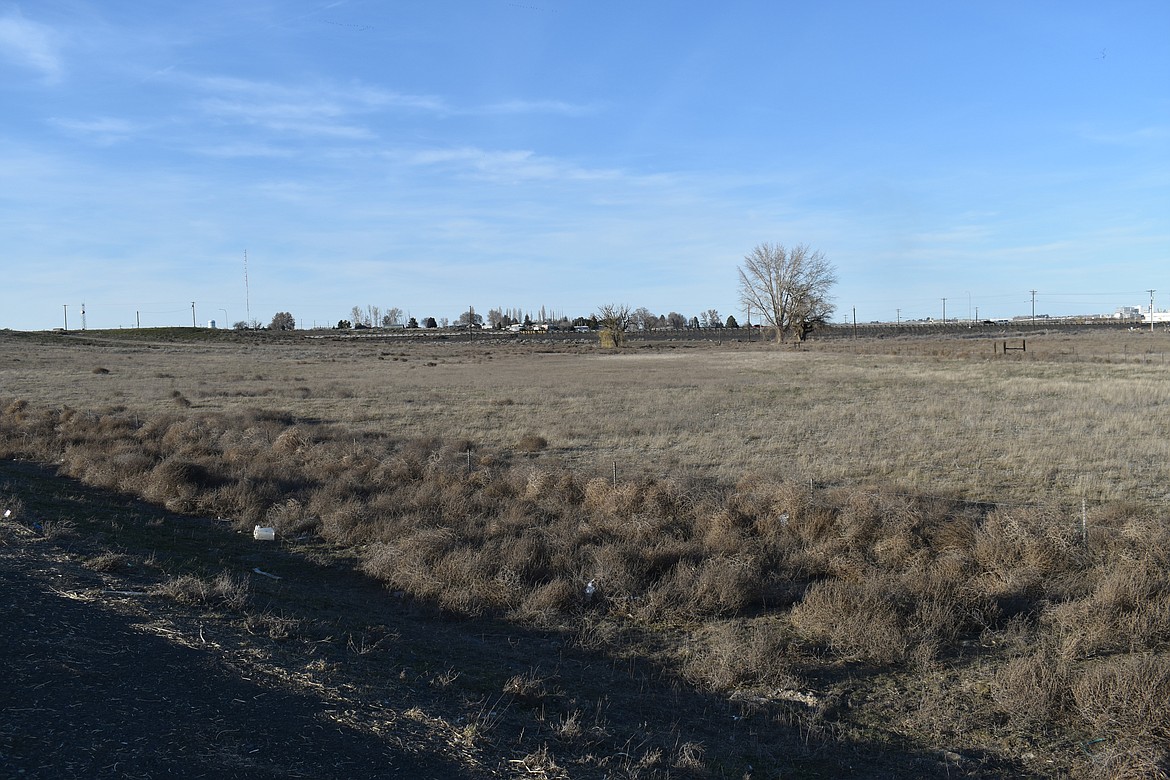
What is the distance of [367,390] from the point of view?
38531 millimetres

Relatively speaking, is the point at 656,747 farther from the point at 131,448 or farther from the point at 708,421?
the point at 708,421

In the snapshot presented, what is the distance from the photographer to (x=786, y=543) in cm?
1123

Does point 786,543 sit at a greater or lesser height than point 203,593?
lesser

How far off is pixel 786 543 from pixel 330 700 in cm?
696

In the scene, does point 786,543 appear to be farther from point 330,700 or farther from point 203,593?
point 203,593

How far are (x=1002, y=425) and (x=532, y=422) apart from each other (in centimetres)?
1341

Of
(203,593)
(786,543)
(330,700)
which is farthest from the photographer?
(786,543)

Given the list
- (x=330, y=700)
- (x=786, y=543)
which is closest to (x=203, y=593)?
(x=330, y=700)

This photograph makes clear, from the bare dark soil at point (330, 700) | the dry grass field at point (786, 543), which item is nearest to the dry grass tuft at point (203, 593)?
the bare dark soil at point (330, 700)

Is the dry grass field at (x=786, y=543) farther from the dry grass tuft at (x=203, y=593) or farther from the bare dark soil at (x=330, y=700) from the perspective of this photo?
the dry grass tuft at (x=203, y=593)

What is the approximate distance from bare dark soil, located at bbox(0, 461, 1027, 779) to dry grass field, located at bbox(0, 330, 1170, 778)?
0.34 feet

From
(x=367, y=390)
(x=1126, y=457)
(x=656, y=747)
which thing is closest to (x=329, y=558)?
(x=656, y=747)

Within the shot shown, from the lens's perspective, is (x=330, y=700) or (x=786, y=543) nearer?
(x=330, y=700)

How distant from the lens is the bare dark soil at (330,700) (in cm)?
520
